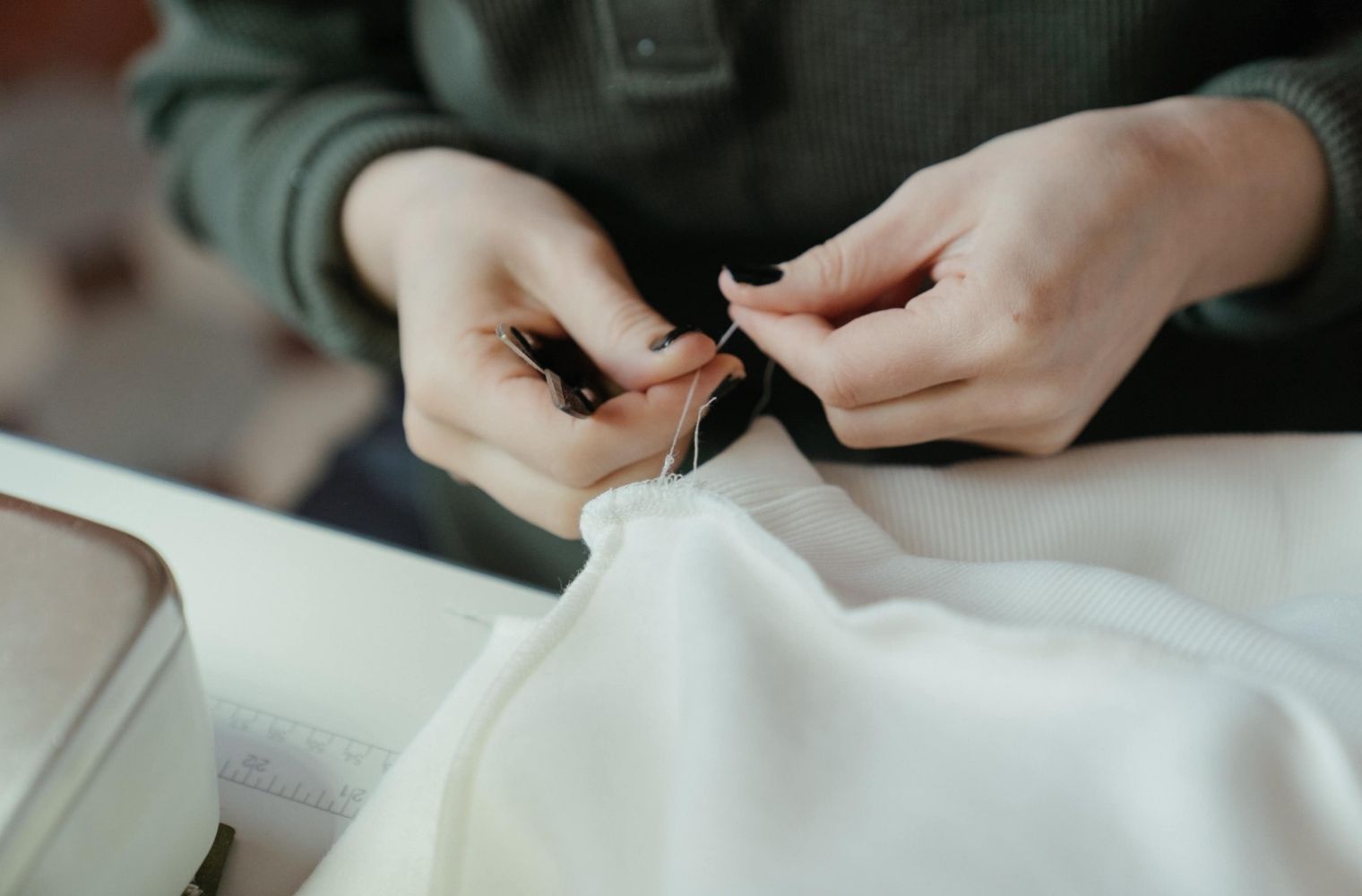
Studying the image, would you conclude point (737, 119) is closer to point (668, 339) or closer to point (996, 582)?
point (668, 339)

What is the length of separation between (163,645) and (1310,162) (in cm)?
56

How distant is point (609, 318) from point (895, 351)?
125mm

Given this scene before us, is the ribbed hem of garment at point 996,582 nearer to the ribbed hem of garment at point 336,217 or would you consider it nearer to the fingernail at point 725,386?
the fingernail at point 725,386

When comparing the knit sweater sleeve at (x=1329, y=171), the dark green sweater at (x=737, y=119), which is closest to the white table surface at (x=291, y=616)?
the dark green sweater at (x=737, y=119)

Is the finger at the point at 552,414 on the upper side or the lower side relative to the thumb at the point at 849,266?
lower

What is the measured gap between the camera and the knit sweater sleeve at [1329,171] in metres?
0.51

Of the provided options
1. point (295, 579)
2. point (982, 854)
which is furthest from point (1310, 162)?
point (295, 579)

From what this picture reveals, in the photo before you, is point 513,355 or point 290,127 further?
point 290,127

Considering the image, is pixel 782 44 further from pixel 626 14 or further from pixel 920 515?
pixel 920 515

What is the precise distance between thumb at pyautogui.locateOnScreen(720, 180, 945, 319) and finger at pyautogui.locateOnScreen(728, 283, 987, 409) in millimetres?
22

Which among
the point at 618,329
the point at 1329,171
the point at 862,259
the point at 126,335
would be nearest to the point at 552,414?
the point at 618,329

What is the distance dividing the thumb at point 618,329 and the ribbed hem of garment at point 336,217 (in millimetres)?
194

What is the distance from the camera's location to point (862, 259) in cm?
46

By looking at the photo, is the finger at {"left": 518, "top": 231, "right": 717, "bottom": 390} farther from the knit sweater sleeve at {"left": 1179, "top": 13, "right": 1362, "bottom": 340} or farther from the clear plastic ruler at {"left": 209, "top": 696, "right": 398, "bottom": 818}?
the knit sweater sleeve at {"left": 1179, "top": 13, "right": 1362, "bottom": 340}
